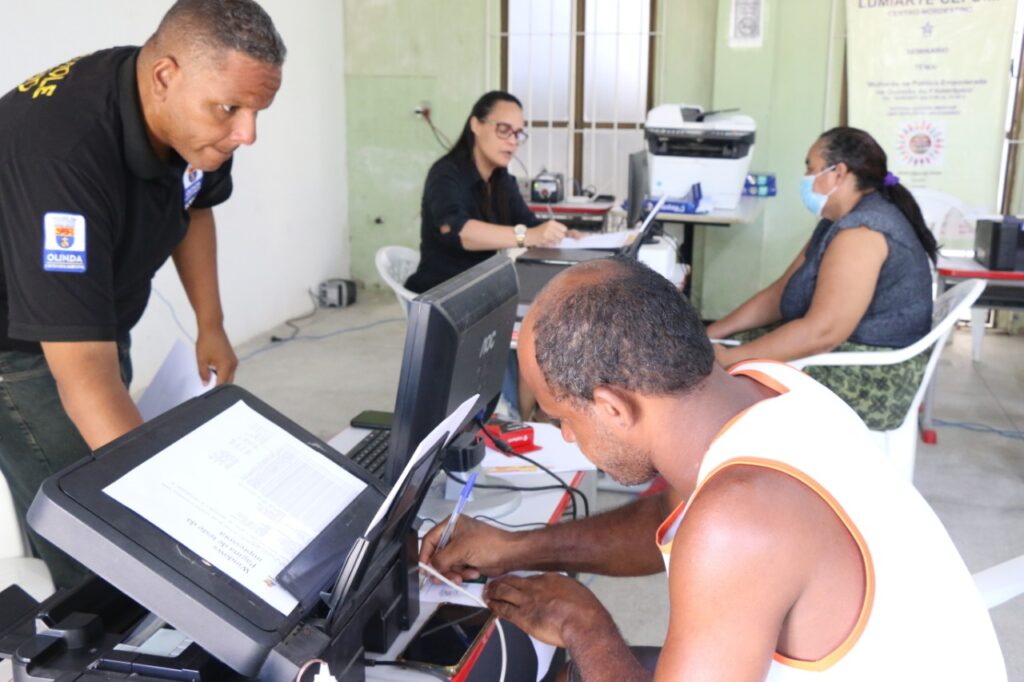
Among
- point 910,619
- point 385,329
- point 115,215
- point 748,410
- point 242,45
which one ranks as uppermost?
point 242,45

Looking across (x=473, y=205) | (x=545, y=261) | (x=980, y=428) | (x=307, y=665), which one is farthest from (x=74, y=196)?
(x=980, y=428)

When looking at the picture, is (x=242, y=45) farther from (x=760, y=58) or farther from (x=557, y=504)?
(x=760, y=58)

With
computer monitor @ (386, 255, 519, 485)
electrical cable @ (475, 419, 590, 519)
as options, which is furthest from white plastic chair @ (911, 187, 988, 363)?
computer monitor @ (386, 255, 519, 485)

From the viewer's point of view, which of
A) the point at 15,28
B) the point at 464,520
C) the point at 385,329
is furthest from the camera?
the point at 385,329

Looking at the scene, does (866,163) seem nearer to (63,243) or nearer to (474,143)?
(474,143)

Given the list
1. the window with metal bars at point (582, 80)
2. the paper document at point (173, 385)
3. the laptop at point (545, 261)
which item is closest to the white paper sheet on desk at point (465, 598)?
the paper document at point (173, 385)

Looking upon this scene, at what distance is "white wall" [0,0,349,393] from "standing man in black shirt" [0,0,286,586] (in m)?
2.25

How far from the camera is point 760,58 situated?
5.13 meters

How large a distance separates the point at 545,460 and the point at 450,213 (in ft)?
4.82

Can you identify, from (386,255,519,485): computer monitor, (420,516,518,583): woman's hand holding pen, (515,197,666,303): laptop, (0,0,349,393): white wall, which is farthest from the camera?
(0,0,349,393): white wall

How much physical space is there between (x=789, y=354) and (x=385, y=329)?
3102mm

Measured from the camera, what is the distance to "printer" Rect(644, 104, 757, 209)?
4223mm

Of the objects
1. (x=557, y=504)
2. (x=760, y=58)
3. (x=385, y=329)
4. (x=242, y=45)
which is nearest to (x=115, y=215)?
(x=242, y=45)

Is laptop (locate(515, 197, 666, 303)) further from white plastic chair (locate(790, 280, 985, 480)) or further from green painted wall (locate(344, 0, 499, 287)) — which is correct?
green painted wall (locate(344, 0, 499, 287))
